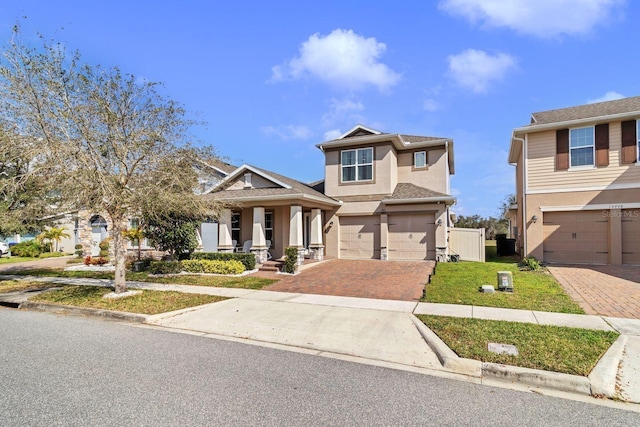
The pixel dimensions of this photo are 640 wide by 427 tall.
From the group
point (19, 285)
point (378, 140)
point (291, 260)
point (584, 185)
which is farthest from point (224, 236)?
point (584, 185)

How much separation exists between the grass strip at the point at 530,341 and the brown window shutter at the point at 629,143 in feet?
38.8

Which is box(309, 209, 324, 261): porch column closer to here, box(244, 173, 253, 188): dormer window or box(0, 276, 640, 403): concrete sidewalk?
box(244, 173, 253, 188): dormer window

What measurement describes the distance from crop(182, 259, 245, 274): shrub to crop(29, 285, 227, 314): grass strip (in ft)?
11.9

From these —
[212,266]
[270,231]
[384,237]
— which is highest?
[270,231]

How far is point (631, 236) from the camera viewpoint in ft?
46.4

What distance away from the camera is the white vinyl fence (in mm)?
16766

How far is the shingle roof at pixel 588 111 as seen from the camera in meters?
14.8

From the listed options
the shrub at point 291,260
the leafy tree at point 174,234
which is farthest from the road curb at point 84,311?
the shrub at point 291,260

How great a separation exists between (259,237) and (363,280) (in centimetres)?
573

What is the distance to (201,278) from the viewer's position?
43.7ft

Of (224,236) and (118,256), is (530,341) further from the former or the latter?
(224,236)

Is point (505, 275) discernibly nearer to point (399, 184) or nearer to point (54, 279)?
point (399, 184)

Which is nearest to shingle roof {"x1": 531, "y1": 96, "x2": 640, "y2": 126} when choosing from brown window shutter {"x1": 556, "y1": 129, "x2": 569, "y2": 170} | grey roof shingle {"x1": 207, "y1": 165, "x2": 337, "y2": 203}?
brown window shutter {"x1": 556, "y1": 129, "x2": 569, "y2": 170}

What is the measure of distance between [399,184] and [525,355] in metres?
14.4
